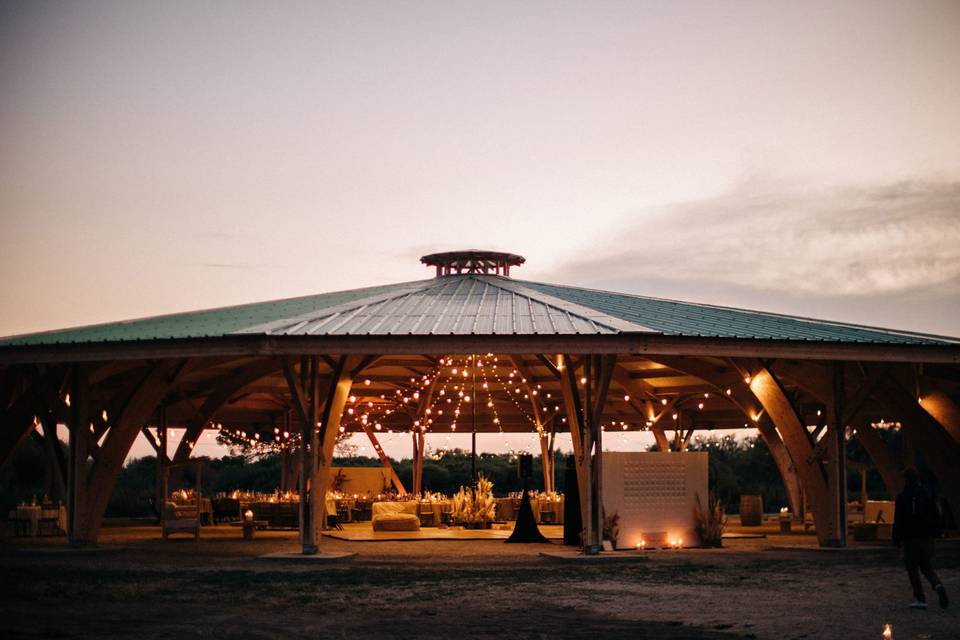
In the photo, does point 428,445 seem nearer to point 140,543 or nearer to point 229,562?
point 140,543

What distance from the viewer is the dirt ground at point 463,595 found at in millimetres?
9305

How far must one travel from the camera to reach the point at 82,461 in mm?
18328

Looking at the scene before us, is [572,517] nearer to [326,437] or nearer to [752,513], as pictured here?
[326,437]

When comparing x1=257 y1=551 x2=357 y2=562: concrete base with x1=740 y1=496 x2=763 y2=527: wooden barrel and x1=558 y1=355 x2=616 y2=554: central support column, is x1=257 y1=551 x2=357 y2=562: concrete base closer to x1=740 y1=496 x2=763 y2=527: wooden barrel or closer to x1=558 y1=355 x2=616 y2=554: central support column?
x1=558 y1=355 x2=616 y2=554: central support column

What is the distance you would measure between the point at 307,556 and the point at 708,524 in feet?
23.2

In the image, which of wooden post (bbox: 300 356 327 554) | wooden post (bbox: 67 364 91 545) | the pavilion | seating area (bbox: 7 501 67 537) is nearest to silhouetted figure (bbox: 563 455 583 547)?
the pavilion

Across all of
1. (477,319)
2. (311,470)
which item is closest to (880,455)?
(477,319)

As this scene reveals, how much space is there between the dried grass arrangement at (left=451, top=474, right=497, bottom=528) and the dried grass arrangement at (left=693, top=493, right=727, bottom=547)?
21.8 feet

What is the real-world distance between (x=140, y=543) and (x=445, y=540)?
18.1 feet

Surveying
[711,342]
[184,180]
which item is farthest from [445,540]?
[184,180]

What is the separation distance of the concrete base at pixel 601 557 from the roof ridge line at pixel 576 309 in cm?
326

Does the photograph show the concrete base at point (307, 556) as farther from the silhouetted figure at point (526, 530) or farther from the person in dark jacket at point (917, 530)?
the person in dark jacket at point (917, 530)

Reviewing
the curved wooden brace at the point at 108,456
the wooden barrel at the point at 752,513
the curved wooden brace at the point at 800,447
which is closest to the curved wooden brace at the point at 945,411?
the curved wooden brace at the point at 800,447

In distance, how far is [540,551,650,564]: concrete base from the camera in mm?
16125
